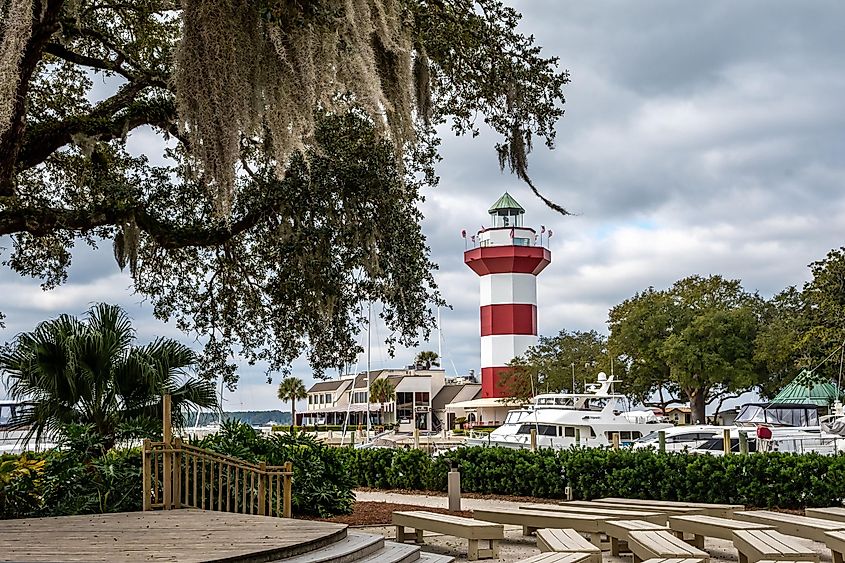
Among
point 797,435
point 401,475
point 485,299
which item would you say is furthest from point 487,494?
point 485,299

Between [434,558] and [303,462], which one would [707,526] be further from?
[303,462]

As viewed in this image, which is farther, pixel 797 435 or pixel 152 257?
pixel 797 435

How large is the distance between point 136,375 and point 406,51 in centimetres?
648

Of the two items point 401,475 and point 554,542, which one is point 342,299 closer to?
point 554,542

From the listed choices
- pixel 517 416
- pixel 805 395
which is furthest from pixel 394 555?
pixel 805 395

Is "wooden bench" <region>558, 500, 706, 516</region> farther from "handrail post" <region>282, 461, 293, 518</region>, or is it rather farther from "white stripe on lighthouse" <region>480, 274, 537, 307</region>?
"white stripe on lighthouse" <region>480, 274, 537, 307</region>

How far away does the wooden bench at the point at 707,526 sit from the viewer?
29.7 feet

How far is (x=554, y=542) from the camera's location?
8.82 meters

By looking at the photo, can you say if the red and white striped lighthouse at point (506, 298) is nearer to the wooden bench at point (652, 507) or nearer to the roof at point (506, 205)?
the roof at point (506, 205)

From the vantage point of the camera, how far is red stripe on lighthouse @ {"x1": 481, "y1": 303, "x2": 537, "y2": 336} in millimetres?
49219

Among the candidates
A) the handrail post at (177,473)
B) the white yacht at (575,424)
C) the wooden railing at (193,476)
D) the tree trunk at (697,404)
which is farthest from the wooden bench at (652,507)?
the tree trunk at (697,404)

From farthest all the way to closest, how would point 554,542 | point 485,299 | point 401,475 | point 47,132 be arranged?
point 485,299 → point 401,475 → point 47,132 → point 554,542

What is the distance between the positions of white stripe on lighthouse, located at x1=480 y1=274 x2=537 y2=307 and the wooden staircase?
39812 millimetres

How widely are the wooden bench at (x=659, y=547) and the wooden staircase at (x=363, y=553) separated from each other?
6.36ft
